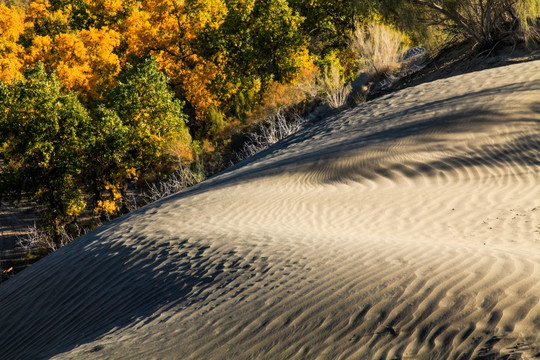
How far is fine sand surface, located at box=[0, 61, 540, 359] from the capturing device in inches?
120

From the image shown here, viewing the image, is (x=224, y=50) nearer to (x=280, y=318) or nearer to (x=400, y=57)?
(x=400, y=57)

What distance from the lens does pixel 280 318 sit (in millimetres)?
3416

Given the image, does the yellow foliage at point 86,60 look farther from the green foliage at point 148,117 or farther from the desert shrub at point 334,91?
the desert shrub at point 334,91

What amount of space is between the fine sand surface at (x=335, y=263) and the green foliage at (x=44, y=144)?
11.9 meters

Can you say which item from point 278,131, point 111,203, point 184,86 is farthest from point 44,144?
point 278,131

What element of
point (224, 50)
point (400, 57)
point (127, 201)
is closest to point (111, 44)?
point (224, 50)

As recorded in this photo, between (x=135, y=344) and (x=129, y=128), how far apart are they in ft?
59.9

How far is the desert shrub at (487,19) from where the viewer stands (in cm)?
1327

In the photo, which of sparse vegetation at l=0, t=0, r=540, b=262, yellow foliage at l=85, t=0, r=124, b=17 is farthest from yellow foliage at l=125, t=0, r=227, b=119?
yellow foliage at l=85, t=0, r=124, b=17

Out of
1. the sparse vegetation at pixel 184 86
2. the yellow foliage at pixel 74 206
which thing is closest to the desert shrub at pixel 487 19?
the sparse vegetation at pixel 184 86

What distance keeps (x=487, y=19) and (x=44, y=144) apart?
642 inches

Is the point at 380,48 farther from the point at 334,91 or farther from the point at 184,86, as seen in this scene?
the point at 184,86

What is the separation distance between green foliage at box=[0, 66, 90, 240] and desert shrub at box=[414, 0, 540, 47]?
14.0 meters

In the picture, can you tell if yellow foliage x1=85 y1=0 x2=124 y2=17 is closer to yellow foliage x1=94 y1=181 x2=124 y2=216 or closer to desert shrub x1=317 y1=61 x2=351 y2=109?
yellow foliage x1=94 y1=181 x2=124 y2=216
